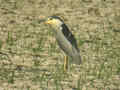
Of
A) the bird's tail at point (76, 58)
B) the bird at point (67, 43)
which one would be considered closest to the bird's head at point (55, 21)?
the bird at point (67, 43)

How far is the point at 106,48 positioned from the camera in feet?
34.0

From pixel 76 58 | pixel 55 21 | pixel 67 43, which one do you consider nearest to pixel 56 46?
pixel 55 21

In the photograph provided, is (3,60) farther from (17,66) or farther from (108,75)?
(108,75)

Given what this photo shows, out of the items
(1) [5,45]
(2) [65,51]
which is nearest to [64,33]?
(2) [65,51]

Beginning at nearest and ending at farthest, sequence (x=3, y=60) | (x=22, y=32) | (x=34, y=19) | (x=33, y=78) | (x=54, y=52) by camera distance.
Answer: (x=33, y=78)
(x=3, y=60)
(x=54, y=52)
(x=22, y=32)
(x=34, y=19)

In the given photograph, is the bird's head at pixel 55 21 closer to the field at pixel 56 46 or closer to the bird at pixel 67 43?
the bird at pixel 67 43

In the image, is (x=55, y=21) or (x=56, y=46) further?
(x=56, y=46)

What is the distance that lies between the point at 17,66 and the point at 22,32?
1.87 metres

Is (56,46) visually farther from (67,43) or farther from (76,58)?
(76,58)

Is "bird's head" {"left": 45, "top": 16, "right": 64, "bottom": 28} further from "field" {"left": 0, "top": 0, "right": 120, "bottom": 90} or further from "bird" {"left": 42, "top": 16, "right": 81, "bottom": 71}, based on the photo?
"field" {"left": 0, "top": 0, "right": 120, "bottom": 90}

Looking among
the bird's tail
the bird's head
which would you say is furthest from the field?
the bird's head

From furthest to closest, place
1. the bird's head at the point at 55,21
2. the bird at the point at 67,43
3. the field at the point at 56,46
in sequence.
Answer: the bird's head at the point at 55,21, the bird at the point at 67,43, the field at the point at 56,46

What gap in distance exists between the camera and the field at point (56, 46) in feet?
27.8

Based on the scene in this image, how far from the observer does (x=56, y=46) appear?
33.5 ft
